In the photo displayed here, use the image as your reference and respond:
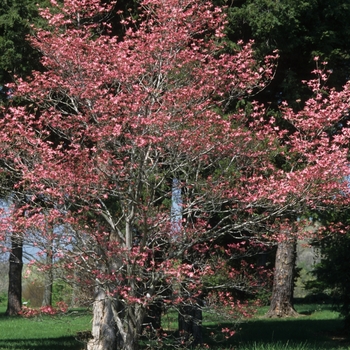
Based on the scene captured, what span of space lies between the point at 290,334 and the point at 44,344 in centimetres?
514

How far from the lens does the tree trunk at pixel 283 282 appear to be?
1627 centimetres

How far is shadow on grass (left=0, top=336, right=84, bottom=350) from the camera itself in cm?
1253

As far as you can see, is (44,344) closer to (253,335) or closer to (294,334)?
(253,335)

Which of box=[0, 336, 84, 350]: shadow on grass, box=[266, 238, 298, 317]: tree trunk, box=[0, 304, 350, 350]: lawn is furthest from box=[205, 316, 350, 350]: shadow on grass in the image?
box=[0, 336, 84, 350]: shadow on grass

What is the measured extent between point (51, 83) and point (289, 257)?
9870 millimetres

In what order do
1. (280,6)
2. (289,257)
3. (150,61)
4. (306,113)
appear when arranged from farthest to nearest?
(289,257), (280,6), (306,113), (150,61)

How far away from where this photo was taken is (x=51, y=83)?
8156mm

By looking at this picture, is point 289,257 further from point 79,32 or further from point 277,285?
point 79,32

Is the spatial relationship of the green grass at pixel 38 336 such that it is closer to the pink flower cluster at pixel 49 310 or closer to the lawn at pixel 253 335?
the lawn at pixel 253 335

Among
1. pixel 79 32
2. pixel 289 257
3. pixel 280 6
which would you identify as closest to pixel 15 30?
pixel 79 32

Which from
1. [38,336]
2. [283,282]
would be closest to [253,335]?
[283,282]

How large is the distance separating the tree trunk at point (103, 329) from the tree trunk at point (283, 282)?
6.69m

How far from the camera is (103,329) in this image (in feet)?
35.0

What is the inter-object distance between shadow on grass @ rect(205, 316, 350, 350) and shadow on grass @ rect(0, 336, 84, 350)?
283 centimetres
